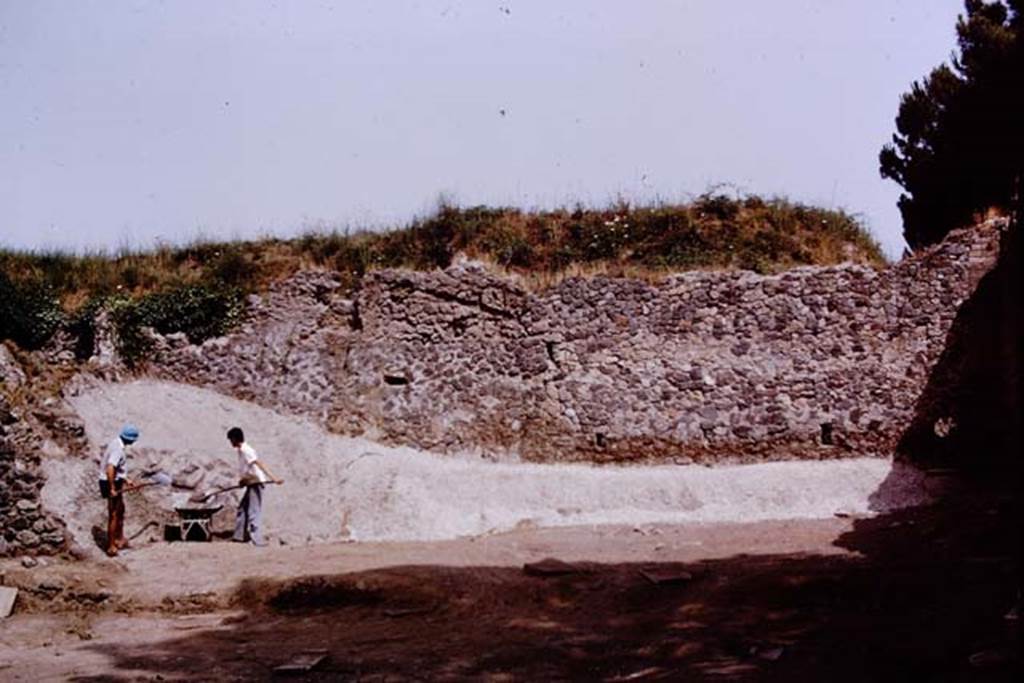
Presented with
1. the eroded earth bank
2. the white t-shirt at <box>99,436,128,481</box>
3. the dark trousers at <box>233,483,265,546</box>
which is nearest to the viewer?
the eroded earth bank

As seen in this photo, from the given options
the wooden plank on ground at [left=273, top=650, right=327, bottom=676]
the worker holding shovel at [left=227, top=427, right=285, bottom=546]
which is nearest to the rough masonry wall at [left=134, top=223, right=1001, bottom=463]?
the worker holding shovel at [left=227, top=427, right=285, bottom=546]

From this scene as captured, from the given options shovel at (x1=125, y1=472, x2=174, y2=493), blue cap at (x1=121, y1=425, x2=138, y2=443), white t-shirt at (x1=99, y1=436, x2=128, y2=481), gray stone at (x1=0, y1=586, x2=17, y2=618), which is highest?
blue cap at (x1=121, y1=425, x2=138, y2=443)

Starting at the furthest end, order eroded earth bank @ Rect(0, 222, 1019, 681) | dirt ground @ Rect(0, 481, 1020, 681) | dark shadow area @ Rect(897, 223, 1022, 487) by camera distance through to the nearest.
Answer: dark shadow area @ Rect(897, 223, 1022, 487) < eroded earth bank @ Rect(0, 222, 1019, 681) < dirt ground @ Rect(0, 481, 1020, 681)

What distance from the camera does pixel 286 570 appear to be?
1198cm

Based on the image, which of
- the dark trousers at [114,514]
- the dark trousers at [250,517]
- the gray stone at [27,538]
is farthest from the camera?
the dark trousers at [250,517]

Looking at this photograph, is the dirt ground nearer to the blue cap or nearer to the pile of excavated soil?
the pile of excavated soil

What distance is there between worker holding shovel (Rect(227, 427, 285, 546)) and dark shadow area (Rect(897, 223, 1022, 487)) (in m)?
10.8

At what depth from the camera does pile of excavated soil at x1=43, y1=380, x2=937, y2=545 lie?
15.0 meters

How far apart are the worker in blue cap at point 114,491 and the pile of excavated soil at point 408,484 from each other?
1.64 ft

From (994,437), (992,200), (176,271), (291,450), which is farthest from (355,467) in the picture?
(992,200)

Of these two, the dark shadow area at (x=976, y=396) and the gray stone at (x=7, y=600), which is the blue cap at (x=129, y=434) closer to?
the gray stone at (x=7, y=600)

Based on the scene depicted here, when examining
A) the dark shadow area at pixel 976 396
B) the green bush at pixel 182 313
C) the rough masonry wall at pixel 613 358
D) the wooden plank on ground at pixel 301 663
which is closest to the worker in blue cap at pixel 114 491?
the rough masonry wall at pixel 613 358

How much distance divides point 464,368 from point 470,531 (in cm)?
371

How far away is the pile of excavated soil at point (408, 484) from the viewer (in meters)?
15.0
